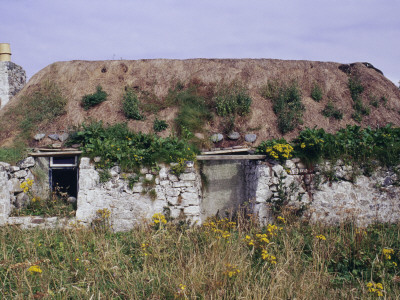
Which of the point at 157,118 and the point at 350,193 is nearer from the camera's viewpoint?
the point at 350,193

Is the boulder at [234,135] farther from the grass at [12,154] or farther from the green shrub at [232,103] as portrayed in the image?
the grass at [12,154]

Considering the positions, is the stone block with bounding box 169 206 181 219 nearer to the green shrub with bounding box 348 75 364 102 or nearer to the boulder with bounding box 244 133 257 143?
the boulder with bounding box 244 133 257 143

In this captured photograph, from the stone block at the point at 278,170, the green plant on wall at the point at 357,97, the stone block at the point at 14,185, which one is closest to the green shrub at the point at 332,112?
the green plant on wall at the point at 357,97

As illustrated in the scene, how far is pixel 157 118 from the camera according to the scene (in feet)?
35.7

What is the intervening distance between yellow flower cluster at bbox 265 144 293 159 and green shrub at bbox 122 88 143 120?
16.7 ft

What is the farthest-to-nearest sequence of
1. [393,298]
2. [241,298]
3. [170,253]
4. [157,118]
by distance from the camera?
[157,118] < [170,253] < [393,298] < [241,298]

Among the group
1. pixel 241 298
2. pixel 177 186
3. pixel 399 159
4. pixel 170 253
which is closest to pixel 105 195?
pixel 177 186

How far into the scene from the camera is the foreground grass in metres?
4.00

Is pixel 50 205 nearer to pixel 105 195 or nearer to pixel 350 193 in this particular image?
pixel 105 195

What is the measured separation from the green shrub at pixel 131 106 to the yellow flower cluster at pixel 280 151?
5105 mm

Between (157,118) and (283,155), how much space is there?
4938 mm

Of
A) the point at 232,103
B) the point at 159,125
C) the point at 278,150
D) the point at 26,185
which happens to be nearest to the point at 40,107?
the point at 26,185

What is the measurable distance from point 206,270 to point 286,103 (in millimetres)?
8760

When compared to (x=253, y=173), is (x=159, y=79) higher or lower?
higher
